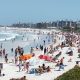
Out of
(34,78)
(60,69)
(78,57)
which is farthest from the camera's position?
(78,57)

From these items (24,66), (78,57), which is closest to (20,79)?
(24,66)

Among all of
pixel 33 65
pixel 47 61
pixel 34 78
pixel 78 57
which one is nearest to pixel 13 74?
pixel 34 78

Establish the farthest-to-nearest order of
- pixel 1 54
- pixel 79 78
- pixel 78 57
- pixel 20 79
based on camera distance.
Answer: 1. pixel 1 54
2. pixel 78 57
3. pixel 20 79
4. pixel 79 78

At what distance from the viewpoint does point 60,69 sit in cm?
2527

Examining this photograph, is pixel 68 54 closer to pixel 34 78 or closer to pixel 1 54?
pixel 1 54

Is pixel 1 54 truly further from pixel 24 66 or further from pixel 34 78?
pixel 34 78

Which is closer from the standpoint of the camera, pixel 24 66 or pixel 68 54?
pixel 24 66

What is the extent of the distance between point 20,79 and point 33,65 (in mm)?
7239

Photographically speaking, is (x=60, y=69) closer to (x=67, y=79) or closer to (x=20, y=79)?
(x=20, y=79)

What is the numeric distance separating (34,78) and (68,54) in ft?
48.8

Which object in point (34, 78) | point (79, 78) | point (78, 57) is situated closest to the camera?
point (79, 78)

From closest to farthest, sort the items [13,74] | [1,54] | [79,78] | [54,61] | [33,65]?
1. [79,78]
2. [13,74]
3. [33,65]
4. [54,61]
5. [1,54]

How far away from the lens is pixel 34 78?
2200cm

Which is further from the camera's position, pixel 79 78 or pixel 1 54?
pixel 1 54
